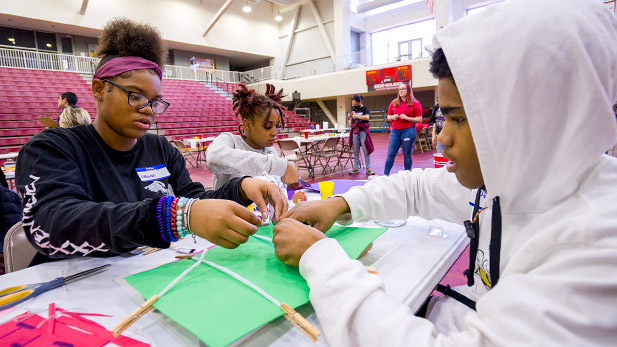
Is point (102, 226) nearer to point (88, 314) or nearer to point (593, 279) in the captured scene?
point (88, 314)

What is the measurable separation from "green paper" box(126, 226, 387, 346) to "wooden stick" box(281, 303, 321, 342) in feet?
0.05

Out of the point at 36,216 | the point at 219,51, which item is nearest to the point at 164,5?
the point at 219,51

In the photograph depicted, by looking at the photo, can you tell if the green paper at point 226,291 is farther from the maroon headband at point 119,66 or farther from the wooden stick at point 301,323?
the maroon headband at point 119,66

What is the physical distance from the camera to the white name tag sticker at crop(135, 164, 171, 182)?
1.42 m

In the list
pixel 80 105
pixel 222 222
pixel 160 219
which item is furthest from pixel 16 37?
pixel 222 222

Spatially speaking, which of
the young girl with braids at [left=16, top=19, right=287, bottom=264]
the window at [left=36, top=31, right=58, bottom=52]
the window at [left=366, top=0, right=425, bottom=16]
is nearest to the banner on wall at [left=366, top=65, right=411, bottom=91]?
the window at [left=366, top=0, right=425, bottom=16]

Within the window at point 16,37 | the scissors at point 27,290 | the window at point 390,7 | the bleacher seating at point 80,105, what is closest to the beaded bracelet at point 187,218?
the scissors at point 27,290

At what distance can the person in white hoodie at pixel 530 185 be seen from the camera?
1.55ft

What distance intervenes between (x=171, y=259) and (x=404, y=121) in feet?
16.4

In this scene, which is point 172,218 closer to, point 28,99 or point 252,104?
point 252,104

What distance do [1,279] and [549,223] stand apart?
1406 mm

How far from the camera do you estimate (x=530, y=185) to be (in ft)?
2.07

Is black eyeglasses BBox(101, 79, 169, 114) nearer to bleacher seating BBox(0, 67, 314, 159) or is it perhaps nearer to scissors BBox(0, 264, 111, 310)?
scissors BBox(0, 264, 111, 310)

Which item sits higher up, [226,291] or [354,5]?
[354,5]
